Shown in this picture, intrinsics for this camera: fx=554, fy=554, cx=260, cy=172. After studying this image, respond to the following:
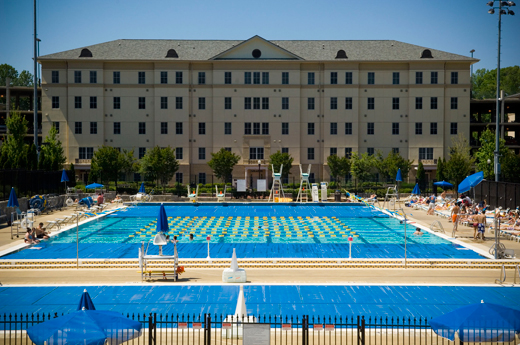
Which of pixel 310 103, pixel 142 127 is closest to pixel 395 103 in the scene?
pixel 310 103

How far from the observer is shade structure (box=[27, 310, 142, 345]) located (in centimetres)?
928

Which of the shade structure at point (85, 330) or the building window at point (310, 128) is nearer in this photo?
the shade structure at point (85, 330)

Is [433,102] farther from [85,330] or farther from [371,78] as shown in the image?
[85,330]

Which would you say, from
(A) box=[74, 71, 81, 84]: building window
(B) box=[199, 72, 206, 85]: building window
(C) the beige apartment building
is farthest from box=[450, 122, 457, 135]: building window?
(A) box=[74, 71, 81, 84]: building window

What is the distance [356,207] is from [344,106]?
20629mm

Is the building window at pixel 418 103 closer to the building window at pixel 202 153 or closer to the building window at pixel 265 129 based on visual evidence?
the building window at pixel 265 129

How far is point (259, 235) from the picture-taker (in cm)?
2875

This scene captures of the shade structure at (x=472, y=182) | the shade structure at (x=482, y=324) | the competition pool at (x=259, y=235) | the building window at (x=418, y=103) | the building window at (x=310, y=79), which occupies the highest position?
the building window at (x=310, y=79)

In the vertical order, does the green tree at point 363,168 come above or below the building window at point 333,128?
below

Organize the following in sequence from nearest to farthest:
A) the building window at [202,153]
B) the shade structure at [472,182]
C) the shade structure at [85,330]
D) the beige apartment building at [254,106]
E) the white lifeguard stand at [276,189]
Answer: the shade structure at [85,330]
the shade structure at [472,182]
the white lifeguard stand at [276,189]
the beige apartment building at [254,106]
the building window at [202,153]

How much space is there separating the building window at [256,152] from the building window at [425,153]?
17919mm

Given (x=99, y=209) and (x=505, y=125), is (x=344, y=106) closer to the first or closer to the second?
(x=505, y=125)

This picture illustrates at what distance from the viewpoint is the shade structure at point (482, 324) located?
32.3 feet

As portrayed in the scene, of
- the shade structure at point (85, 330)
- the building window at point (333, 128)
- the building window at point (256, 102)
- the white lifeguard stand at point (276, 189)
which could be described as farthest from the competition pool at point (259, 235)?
the building window at point (256, 102)
